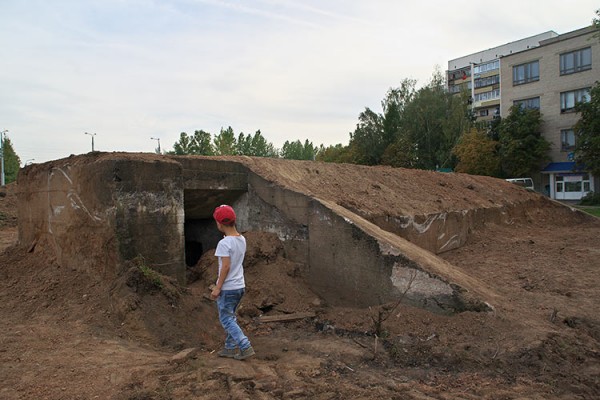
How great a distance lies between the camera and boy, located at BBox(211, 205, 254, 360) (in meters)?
4.61

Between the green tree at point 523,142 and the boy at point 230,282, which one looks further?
the green tree at point 523,142

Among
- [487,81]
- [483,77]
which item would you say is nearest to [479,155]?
[487,81]

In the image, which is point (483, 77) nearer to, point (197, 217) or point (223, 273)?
point (197, 217)

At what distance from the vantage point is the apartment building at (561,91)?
3288 centimetres

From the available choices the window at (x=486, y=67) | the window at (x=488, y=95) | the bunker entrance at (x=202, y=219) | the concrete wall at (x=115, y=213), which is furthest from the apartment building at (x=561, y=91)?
the concrete wall at (x=115, y=213)

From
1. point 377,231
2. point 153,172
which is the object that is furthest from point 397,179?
point 153,172

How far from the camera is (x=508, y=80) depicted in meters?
A: 38.2

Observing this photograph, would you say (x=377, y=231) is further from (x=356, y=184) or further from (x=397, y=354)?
(x=356, y=184)

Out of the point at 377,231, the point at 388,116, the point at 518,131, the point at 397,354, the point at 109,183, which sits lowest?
the point at 397,354

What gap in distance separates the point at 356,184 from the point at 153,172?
5.47 meters

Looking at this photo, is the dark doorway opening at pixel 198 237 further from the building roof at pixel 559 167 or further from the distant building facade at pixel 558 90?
the building roof at pixel 559 167

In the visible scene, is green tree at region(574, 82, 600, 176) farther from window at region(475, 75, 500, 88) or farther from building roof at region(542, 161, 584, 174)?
window at region(475, 75, 500, 88)

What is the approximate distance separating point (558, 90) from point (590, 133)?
692 centimetres

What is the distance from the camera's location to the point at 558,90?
113 feet
